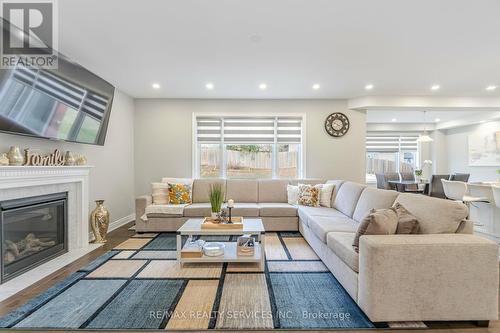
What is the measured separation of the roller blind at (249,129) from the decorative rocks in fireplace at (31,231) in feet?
9.25

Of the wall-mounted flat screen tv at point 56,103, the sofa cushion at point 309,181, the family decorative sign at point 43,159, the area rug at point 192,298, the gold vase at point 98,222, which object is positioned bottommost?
the area rug at point 192,298

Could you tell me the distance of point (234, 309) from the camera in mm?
1935

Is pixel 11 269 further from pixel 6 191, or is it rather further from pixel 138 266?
pixel 138 266

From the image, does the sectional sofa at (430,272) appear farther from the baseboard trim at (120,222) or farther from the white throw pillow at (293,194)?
the baseboard trim at (120,222)

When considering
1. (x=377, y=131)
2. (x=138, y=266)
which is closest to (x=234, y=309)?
(x=138, y=266)

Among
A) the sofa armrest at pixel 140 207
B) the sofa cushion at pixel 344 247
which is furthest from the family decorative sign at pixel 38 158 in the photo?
Answer: the sofa cushion at pixel 344 247

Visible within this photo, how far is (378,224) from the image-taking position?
6.19 feet

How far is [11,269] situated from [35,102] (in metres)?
1.72

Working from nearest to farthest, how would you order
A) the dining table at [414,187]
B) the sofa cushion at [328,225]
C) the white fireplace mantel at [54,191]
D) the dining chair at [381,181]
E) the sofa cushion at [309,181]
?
the white fireplace mantel at [54,191], the sofa cushion at [328,225], the sofa cushion at [309,181], the dining table at [414,187], the dining chair at [381,181]

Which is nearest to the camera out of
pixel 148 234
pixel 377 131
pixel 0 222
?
pixel 0 222

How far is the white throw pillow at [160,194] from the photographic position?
4.25 meters

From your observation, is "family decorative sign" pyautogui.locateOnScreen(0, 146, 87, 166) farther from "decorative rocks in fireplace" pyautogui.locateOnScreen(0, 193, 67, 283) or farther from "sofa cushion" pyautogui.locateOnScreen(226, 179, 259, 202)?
"sofa cushion" pyautogui.locateOnScreen(226, 179, 259, 202)

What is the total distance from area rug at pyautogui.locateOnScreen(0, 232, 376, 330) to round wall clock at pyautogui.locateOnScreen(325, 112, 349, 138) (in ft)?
9.92

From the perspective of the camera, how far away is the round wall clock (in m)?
5.09
